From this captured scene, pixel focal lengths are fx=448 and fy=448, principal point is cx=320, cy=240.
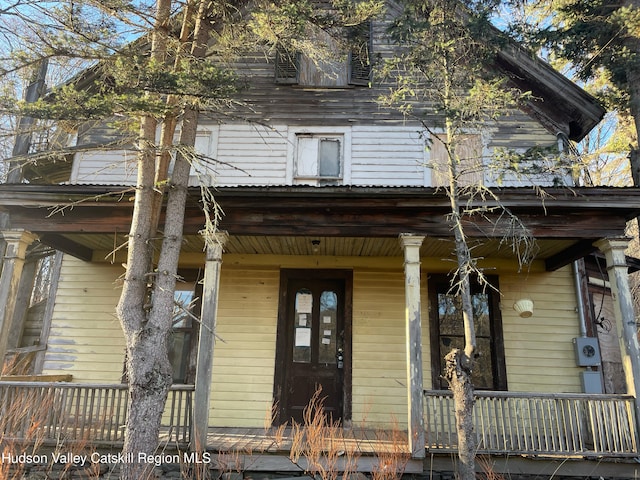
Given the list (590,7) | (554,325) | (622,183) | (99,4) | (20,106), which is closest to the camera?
(20,106)

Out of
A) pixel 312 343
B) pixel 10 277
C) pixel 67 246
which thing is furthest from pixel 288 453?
pixel 67 246

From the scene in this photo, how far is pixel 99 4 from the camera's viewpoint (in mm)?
4918

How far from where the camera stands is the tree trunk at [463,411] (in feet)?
13.7

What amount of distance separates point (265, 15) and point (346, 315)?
4.63 m

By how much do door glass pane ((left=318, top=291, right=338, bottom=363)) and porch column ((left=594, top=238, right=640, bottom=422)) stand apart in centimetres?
400

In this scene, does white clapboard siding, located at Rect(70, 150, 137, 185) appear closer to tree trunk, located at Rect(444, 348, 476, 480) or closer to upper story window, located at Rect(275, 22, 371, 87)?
upper story window, located at Rect(275, 22, 371, 87)

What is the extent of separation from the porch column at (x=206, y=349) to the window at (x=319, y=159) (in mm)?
2619

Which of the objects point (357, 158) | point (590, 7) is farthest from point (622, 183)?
point (357, 158)

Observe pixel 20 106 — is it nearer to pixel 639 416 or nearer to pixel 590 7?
pixel 639 416

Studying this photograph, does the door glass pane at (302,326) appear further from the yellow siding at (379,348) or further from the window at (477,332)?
the window at (477,332)

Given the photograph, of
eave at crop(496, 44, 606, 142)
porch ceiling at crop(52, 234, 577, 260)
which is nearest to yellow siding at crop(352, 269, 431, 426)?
porch ceiling at crop(52, 234, 577, 260)

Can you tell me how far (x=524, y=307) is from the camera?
7.16m

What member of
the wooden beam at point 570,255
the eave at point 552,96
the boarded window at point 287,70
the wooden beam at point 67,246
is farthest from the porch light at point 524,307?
the wooden beam at point 67,246

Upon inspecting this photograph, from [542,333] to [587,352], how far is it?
0.68 m
